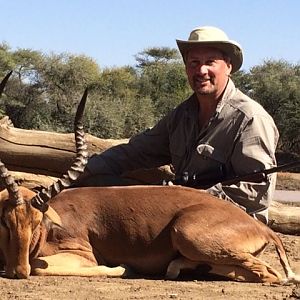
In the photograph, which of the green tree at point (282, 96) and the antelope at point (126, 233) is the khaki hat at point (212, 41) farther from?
the green tree at point (282, 96)

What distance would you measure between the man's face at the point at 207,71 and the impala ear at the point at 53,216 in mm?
1765

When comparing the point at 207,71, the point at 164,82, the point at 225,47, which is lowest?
the point at 164,82

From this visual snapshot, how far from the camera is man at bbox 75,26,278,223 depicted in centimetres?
729

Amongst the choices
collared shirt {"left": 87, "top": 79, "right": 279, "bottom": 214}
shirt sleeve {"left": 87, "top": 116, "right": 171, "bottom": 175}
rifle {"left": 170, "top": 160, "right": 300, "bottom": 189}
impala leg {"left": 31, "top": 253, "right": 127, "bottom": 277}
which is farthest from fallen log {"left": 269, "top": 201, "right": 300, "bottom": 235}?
impala leg {"left": 31, "top": 253, "right": 127, "bottom": 277}

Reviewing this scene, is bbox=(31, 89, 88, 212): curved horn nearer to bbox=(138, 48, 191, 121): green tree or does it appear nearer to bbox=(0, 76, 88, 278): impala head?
bbox=(0, 76, 88, 278): impala head

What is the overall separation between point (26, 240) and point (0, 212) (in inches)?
12.9

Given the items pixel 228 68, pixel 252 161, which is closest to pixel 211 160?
pixel 252 161

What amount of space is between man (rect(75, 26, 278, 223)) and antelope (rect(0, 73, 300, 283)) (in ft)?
1.44

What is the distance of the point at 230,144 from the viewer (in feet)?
24.3

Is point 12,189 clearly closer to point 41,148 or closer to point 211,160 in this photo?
point 211,160

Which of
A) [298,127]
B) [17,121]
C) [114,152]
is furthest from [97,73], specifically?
[114,152]

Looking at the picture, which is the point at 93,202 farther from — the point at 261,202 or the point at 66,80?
the point at 66,80

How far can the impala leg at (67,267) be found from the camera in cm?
681

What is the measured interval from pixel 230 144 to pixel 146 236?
3.73ft
